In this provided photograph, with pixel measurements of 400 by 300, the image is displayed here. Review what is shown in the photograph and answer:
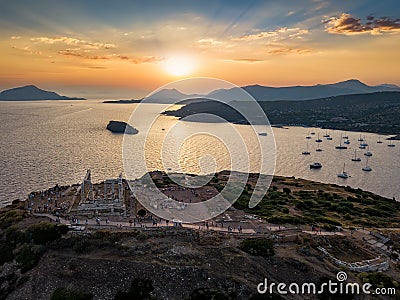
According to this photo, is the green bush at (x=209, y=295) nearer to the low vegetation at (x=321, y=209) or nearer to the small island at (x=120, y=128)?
the low vegetation at (x=321, y=209)

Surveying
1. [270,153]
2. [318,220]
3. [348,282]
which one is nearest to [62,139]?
[270,153]

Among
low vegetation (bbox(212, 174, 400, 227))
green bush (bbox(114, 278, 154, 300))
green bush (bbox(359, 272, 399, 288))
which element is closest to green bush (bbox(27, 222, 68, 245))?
green bush (bbox(114, 278, 154, 300))

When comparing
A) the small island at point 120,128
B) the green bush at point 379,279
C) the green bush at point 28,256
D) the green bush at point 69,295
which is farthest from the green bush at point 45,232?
the small island at point 120,128

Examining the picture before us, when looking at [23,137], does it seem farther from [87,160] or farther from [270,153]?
[270,153]

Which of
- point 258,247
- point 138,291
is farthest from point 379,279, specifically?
point 138,291

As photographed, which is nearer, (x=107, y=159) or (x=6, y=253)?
(x=6, y=253)

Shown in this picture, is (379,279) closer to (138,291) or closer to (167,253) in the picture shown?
(167,253)

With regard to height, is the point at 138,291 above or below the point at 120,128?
above
